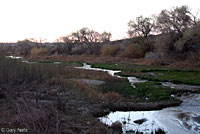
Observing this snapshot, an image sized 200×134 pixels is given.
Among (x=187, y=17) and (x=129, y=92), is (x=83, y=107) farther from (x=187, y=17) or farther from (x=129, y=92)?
(x=187, y=17)

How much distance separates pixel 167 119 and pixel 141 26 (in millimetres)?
Answer: 48685

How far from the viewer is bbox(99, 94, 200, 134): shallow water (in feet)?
28.7

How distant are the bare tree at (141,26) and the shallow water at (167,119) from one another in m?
45.1

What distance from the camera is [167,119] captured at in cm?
998

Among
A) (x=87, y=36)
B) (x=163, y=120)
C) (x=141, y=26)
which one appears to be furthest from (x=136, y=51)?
(x=163, y=120)

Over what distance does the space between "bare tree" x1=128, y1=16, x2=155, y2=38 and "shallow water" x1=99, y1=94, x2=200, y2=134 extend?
45108mm

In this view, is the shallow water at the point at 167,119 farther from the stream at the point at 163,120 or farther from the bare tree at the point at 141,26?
the bare tree at the point at 141,26

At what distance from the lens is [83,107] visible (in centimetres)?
1104

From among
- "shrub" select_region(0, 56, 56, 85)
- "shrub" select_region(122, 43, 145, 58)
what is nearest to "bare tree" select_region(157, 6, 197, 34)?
"shrub" select_region(122, 43, 145, 58)

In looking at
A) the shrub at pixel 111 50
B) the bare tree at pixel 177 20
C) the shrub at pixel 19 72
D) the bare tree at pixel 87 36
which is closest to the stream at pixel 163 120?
the shrub at pixel 19 72

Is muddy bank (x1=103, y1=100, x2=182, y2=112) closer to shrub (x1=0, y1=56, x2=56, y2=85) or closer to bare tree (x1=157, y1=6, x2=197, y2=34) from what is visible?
shrub (x1=0, y1=56, x2=56, y2=85)

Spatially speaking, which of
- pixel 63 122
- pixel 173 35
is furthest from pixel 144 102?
pixel 173 35

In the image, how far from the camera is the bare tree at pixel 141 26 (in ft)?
182

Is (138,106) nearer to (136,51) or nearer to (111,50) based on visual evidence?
(136,51)
